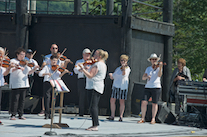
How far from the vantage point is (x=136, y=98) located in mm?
11203

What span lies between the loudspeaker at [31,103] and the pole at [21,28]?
1.75 meters

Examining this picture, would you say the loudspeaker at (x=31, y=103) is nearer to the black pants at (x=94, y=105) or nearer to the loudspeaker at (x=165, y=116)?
the black pants at (x=94, y=105)

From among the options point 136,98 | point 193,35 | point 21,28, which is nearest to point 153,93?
point 136,98

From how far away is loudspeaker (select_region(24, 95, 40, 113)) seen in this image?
10.7m

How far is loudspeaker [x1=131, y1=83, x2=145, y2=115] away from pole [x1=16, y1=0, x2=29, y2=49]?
12.4ft

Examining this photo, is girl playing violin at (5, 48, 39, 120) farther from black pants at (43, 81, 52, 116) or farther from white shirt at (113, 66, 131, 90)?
white shirt at (113, 66, 131, 90)

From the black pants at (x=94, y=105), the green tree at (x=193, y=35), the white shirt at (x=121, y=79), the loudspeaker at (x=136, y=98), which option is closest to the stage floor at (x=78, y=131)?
the black pants at (x=94, y=105)

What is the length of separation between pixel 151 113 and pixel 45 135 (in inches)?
169

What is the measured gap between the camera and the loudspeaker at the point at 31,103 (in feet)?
35.0

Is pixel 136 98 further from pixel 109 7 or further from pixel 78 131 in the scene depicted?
pixel 109 7

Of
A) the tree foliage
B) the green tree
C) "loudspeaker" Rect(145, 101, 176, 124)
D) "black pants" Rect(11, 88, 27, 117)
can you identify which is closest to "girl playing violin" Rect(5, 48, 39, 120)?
"black pants" Rect(11, 88, 27, 117)

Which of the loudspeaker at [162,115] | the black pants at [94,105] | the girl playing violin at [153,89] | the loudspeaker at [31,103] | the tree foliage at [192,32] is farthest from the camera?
the tree foliage at [192,32]

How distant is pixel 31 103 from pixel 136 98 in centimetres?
329

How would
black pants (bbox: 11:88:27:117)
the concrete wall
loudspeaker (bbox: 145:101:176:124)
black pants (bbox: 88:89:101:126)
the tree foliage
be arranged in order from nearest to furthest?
black pants (bbox: 88:89:101:126) < black pants (bbox: 11:88:27:117) < loudspeaker (bbox: 145:101:176:124) < the concrete wall < the tree foliage
